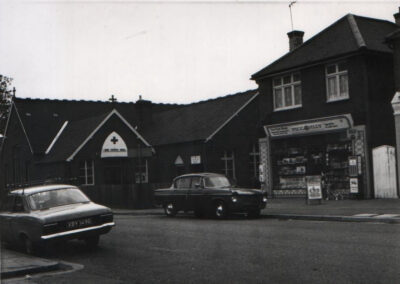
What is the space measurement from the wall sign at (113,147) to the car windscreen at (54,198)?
25.6 meters

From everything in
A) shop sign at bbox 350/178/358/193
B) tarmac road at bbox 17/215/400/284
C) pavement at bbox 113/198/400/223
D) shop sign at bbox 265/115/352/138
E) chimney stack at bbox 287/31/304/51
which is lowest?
tarmac road at bbox 17/215/400/284

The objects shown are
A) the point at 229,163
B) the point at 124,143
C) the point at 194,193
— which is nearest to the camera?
the point at 194,193

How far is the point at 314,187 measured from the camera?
2206cm

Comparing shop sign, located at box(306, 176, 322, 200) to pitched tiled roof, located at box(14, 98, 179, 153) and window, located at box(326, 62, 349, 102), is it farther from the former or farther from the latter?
pitched tiled roof, located at box(14, 98, 179, 153)

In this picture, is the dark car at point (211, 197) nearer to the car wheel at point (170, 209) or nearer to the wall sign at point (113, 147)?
the car wheel at point (170, 209)

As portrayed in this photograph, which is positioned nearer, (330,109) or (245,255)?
(245,255)

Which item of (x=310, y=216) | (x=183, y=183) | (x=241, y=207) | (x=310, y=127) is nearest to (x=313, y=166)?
(x=310, y=127)

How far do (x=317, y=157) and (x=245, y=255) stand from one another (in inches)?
673

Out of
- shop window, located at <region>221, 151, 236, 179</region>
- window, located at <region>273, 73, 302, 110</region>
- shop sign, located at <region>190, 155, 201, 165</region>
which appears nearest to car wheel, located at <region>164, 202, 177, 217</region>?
window, located at <region>273, 73, 302, 110</region>

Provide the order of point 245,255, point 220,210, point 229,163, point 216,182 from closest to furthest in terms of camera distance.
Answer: point 245,255
point 220,210
point 216,182
point 229,163

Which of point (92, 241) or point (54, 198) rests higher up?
point (54, 198)

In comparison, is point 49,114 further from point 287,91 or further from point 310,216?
point 310,216

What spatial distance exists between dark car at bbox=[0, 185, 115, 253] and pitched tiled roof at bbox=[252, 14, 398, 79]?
1590 cm

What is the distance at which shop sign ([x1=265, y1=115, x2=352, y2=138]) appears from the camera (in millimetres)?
24938
